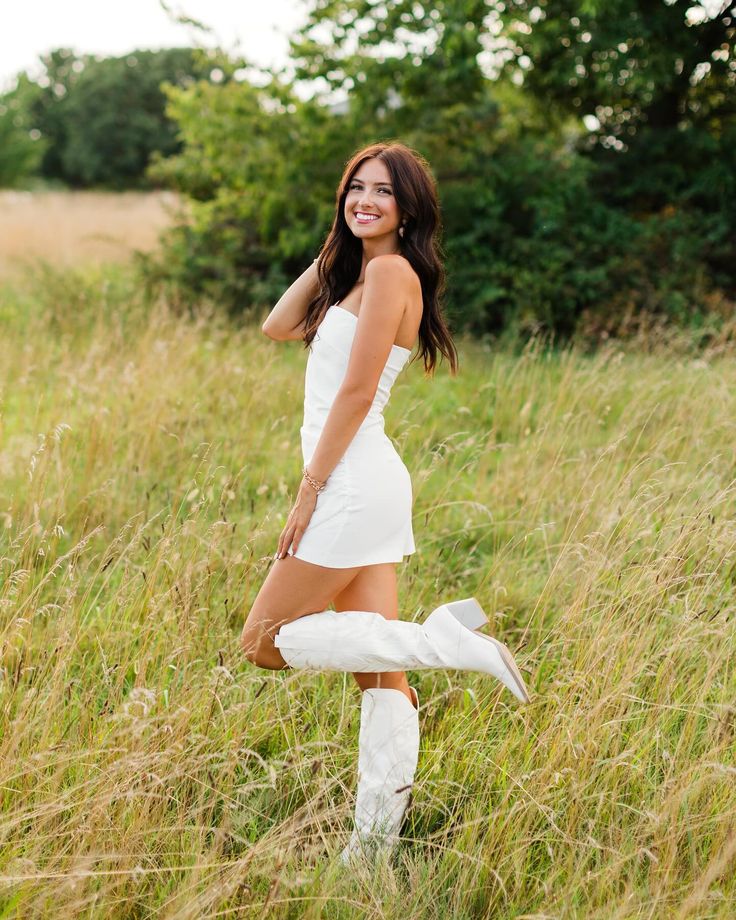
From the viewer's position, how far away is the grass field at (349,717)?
2100 mm

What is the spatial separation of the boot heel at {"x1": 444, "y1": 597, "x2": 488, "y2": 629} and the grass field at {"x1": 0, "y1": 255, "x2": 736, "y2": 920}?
1.42 ft

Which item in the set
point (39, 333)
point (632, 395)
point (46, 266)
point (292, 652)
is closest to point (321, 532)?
point (292, 652)

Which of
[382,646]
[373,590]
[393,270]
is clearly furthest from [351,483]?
[393,270]

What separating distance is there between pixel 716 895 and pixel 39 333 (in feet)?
22.4

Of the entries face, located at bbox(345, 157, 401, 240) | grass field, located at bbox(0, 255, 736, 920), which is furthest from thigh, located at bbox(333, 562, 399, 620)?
face, located at bbox(345, 157, 401, 240)

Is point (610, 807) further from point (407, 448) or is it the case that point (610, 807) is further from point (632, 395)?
point (632, 395)

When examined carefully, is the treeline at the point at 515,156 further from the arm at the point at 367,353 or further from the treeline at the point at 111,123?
the treeline at the point at 111,123

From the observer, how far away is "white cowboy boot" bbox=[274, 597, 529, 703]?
2289 mm

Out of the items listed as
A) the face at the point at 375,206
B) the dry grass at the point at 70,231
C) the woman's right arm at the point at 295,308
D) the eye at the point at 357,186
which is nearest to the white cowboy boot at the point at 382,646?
the woman's right arm at the point at 295,308

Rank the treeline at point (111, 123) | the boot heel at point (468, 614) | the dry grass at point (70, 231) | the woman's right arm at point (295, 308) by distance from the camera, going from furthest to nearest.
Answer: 1. the treeline at point (111, 123)
2. the dry grass at point (70, 231)
3. the woman's right arm at point (295, 308)
4. the boot heel at point (468, 614)

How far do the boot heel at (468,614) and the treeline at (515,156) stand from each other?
5.92 meters

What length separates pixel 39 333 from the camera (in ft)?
23.9

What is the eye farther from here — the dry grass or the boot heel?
the dry grass

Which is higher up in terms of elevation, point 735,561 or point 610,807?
point 735,561
